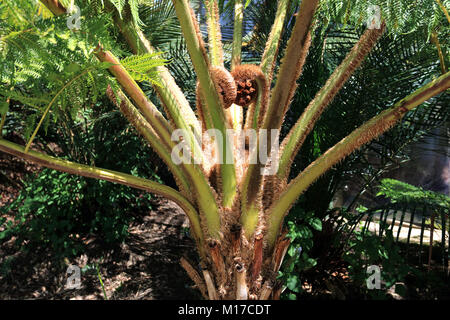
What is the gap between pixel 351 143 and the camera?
1492 mm

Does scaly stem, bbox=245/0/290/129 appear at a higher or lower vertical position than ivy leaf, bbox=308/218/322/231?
higher

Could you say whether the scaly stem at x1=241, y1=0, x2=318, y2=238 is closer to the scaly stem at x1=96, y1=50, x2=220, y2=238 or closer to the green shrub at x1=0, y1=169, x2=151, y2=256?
the scaly stem at x1=96, y1=50, x2=220, y2=238

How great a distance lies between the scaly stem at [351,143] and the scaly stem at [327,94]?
0.42 ft

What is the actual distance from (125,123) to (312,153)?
191 centimetres

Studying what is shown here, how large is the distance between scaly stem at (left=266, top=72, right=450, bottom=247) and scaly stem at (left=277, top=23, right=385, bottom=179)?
0.13 metres

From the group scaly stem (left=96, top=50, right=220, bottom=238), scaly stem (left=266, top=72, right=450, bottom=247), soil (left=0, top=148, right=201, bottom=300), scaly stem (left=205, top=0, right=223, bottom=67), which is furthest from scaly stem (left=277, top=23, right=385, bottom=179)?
soil (left=0, top=148, right=201, bottom=300)

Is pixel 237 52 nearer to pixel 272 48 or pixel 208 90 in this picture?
pixel 272 48

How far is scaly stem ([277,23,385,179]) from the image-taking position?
1.53 meters

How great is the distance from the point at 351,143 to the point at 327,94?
284 mm

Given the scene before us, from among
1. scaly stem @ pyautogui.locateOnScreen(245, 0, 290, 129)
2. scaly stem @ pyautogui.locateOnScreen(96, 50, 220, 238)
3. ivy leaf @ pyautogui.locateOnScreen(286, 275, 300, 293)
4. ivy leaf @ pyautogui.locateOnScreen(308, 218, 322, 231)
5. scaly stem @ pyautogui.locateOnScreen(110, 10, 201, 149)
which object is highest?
scaly stem @ pyautogui.locateOnScreen(245, 0, 290, 129)

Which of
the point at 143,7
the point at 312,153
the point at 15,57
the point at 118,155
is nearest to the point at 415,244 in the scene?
the point at 312,153

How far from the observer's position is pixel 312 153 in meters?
2.48

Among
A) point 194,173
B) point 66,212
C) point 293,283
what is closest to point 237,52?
point 194,173

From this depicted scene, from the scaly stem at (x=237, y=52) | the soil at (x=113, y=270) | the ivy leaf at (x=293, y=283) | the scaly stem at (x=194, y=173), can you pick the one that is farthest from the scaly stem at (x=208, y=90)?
the soil at (x=113, y=270)
